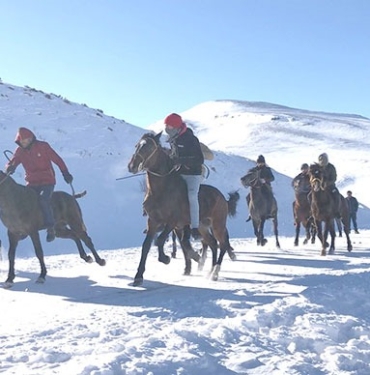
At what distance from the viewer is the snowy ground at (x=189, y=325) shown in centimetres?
438

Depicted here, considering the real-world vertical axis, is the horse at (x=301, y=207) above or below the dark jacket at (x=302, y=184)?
below

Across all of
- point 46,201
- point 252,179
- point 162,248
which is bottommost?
point 162,248

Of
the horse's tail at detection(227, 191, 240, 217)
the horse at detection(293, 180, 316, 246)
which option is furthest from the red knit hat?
the horse at detection(293, 180, 316, 246)

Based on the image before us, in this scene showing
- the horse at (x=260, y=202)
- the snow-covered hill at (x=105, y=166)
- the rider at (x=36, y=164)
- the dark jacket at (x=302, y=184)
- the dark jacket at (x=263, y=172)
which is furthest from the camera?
the snow-covered hill at (x=105, y=166)

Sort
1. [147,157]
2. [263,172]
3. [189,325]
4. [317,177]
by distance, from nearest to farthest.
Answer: [189,325]
[147,157]
[317,177]
[263,172]

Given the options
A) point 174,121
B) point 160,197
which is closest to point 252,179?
point 174,121

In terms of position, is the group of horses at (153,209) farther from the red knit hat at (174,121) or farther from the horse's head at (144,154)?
the red knit hat at (174,121)

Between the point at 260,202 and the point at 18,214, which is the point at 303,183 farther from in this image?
the point at 18,214

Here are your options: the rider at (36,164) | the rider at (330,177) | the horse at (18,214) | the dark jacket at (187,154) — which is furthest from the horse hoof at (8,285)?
the rider at (330,177)

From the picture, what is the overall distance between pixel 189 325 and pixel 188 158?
143 inches

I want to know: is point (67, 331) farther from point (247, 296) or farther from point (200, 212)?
point (200, 212)

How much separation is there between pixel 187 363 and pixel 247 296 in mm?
2744

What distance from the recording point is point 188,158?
8.56 meters

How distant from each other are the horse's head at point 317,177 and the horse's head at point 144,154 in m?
5.95
